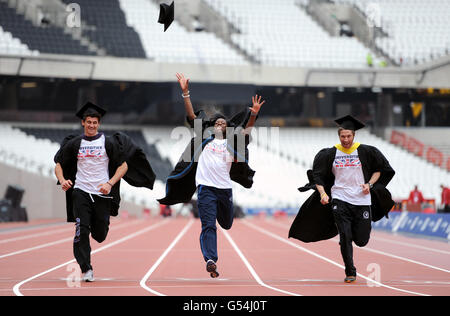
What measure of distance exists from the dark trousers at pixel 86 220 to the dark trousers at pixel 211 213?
1.22m

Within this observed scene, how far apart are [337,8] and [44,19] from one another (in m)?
20.0

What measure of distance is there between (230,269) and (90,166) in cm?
310

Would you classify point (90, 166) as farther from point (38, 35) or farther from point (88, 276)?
point (38, 35)

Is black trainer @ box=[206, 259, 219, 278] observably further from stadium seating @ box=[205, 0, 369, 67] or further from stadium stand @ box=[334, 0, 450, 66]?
stadium stand @ box=[334, 0, 450, 66]

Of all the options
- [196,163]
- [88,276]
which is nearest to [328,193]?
[196,163]

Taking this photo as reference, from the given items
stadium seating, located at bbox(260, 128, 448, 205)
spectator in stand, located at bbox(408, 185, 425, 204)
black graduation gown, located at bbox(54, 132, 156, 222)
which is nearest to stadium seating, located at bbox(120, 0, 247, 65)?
stadium seating, located at bbox(260, 128, 448, 205)

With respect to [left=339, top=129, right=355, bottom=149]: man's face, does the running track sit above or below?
below

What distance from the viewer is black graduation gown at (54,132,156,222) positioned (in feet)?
32.3

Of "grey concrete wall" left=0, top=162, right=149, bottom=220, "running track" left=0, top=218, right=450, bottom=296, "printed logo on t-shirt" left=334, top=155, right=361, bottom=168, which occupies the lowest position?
"grey concrete wall" left=0, top=162, right=149, bottom=220

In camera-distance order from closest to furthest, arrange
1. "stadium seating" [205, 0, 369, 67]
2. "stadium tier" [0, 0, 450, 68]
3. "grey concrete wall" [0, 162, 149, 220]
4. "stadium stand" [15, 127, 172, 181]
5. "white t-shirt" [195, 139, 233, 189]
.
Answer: "white t-shirt" [195, 139, 233, 189] → "grey concrete wall" [0, 162, 149, 220] → "stadium stand" [15, 127, 172, 181] → "stadium tier" [0, 0, 450, 68] → "stadium seating" [205, 0, 369, 67]

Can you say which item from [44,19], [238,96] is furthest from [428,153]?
[44,19]

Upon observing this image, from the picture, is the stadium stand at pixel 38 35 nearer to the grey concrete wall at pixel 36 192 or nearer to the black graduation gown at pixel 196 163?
the grey concrete wall at pixel 36 192

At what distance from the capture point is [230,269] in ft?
38.8

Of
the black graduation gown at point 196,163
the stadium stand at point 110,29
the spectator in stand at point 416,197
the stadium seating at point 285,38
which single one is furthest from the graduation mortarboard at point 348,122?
the stadium seating at point 285,38
